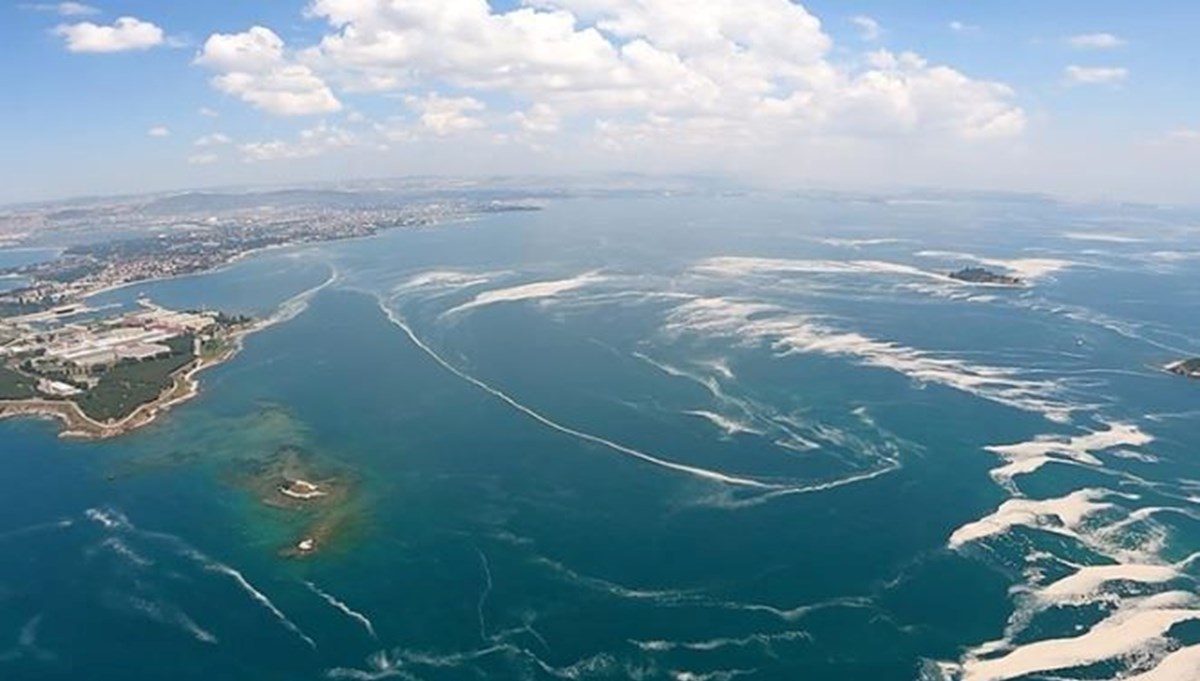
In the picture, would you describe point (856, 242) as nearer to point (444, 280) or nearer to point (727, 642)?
point (444, 280)

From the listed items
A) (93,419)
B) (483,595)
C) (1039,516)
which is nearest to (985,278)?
(1039,516)

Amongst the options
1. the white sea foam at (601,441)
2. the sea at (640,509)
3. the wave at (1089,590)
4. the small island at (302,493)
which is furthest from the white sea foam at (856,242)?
the small island at (302,493)

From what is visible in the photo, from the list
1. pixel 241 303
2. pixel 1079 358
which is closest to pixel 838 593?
pixel 1079 358

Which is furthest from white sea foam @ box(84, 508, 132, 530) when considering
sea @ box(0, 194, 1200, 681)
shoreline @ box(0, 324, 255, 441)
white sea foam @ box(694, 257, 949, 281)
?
white sea foam @ box(694, 257, 949, 281)

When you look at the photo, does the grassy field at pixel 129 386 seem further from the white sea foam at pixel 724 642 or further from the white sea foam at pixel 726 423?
the white sea foam at pixel 724 642

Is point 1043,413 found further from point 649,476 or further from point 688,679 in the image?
point 688,679

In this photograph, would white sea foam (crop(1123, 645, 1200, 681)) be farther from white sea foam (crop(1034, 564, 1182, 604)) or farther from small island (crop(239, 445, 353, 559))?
small island (crop(239, 445, 353, 559))
